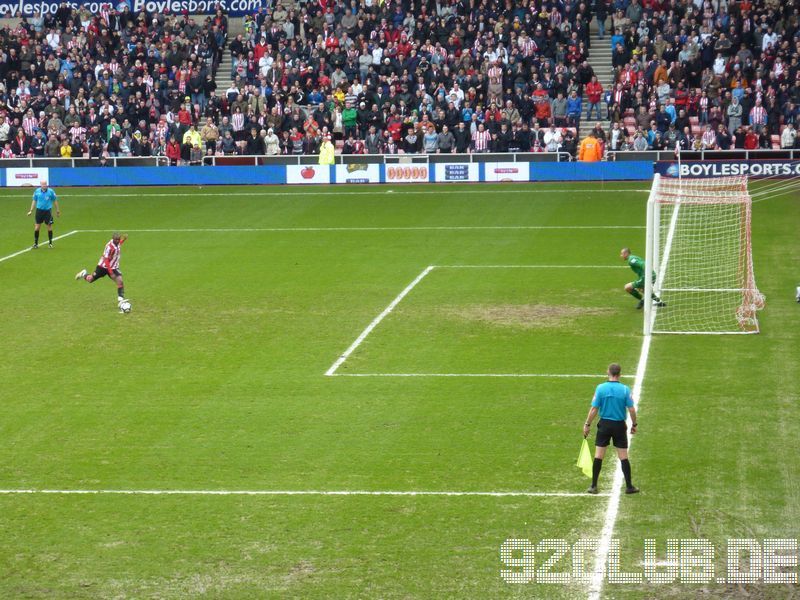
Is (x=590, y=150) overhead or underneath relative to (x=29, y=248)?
overhead

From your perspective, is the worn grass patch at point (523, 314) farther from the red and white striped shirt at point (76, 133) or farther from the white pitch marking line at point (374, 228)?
the red and white striped shirt at point (76, 133)

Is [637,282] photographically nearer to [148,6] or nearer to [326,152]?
[326,152]

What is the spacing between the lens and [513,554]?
47.1 feet

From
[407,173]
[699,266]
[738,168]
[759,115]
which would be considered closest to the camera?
[699,266]

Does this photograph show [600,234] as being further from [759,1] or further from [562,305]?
[759,1]

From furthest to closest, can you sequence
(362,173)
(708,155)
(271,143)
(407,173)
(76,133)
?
(76,133) < (271,143) < (362,173) < (407,173) < (708,155)

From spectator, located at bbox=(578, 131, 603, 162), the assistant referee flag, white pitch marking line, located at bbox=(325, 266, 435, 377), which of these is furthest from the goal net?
the assistant referee flag

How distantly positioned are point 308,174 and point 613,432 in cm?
3490

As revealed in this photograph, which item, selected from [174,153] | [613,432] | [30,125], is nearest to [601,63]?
[174,153]

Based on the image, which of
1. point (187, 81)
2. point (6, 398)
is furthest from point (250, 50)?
point (6, 398)

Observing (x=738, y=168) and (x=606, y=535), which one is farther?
(x=738, y=168)

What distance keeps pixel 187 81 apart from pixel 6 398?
116 feet

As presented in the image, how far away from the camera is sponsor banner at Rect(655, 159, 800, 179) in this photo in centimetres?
4522

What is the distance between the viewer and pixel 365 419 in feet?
65.2
